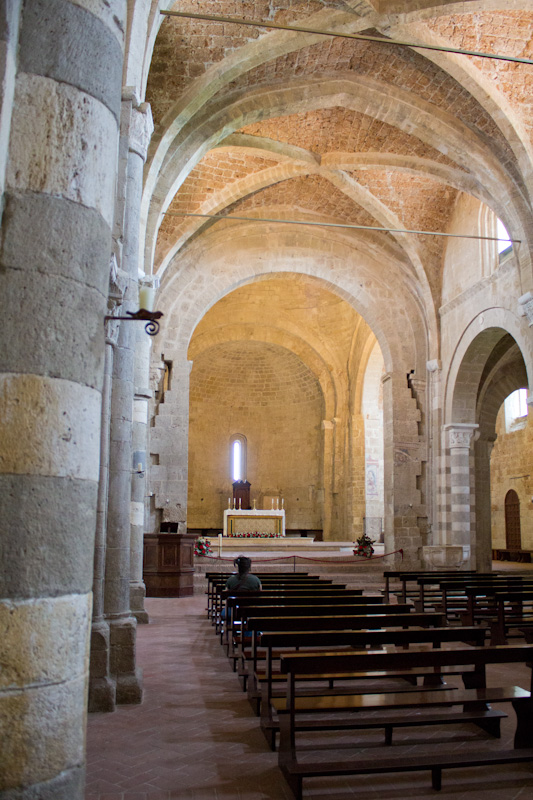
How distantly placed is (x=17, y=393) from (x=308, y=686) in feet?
15.9

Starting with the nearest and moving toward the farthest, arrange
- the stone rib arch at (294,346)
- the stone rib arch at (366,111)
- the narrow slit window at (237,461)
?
the stone rib arch at (366,111)
the stone rib arch at (294,346)
the narrow slit window at (237,461)

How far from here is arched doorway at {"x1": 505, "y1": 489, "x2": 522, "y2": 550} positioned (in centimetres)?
2569

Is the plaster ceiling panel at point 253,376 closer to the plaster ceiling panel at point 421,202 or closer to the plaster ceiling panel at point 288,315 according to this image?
the plaster ceiling panel at point 288,315

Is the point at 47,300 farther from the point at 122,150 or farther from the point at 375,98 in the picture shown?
the point at 375,98

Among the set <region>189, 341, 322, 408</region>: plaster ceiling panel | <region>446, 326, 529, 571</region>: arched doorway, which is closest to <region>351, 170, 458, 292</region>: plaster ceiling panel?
<region>446, 326, 529, 571</region>: arched doorway

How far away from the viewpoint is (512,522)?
85.4 feet

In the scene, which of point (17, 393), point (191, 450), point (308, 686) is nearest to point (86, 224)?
point (17, 393)

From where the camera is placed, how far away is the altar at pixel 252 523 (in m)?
19.6

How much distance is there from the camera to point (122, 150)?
21.4 feet

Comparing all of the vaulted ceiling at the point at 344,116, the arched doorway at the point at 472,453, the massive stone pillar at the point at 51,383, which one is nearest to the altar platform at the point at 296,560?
the arched doorway at the point at 472,453

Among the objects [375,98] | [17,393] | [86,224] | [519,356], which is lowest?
[17,393]

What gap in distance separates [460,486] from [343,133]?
8569 millimetres

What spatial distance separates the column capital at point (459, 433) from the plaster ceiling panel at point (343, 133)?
6.17 meters

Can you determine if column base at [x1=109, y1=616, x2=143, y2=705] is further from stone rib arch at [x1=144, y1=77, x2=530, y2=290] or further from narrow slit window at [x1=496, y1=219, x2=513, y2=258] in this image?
narrow slit window at [x1=496, y1=219, x2=513, y2=258]
